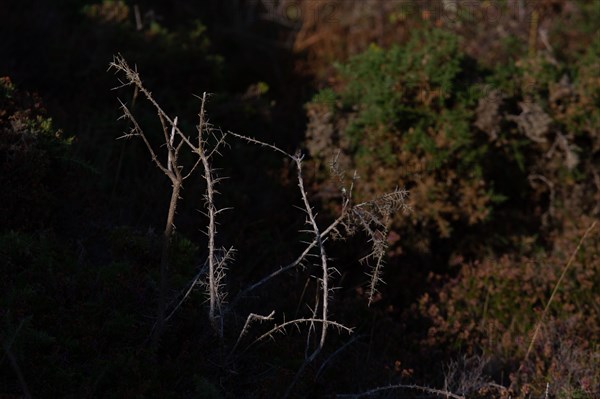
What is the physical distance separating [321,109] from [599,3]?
3.45 meters

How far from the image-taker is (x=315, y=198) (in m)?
6.32

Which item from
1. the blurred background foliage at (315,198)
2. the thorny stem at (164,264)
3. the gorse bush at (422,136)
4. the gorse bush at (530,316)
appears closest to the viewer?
the thorny stem at (164,264)

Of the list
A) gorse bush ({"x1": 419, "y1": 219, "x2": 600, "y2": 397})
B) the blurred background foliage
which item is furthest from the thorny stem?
gorse bush ({"x1": 419, "y1": 219, "x2": 600, "y2": 397})

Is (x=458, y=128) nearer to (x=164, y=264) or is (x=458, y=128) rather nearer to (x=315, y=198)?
(x=315, y=198)

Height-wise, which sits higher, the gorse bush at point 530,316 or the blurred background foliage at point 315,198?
the blurred background foliage at point 315,198

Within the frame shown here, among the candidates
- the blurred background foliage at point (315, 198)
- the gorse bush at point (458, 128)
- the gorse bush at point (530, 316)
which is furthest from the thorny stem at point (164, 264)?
the gorse bush at point (458, 128)

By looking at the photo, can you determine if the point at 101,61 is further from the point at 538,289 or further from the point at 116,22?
the point at 538,289

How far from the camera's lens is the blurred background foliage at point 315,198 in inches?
165

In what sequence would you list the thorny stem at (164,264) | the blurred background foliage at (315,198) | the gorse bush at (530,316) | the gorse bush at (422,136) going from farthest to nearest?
the gorse bush at (422,136) < the gorse bush at (530,316) < the blurred background foliage at (315,198) < the thorny stem at (164,264)

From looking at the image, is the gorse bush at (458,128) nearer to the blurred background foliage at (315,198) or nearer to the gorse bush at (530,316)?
the blurred background foliage at (315,198)

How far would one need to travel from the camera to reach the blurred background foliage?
418 cm

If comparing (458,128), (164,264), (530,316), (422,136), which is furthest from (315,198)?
(164,264)

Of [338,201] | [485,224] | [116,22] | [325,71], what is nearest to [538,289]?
[485,224]

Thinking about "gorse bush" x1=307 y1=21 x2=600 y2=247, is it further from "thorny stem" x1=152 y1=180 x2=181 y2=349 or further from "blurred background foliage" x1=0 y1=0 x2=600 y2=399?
"thorny stem" x1=152 y1=180 x2=181 y2=349
